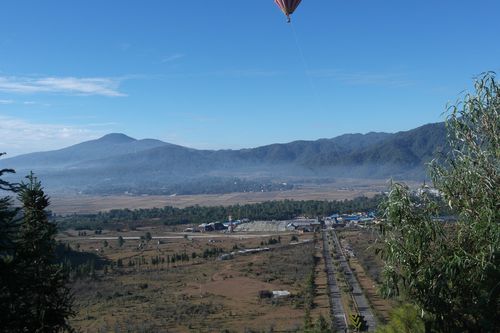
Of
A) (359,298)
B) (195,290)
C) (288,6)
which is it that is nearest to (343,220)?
(195,290)

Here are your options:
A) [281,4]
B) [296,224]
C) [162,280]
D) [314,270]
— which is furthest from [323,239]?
[281,4]

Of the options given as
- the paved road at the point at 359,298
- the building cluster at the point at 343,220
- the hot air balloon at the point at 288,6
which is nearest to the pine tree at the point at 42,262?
the hot air balloon at the point at 288,6

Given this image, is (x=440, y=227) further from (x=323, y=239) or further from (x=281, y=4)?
(x=323, y=239)

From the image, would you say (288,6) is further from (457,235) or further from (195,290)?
(195,290)

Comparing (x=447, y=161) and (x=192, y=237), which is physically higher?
(x=447, y=161)

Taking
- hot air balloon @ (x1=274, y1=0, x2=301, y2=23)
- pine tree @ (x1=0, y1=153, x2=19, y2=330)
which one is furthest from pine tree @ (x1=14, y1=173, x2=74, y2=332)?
hot air balloon @ (x1=274, y1=0, x2=301, y2=23)

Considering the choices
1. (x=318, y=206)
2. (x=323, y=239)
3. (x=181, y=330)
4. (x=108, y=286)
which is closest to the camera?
(x=181, y=330)

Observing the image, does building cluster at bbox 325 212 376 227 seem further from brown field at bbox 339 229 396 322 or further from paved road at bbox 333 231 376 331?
paved road at bbox 333 231 376 331

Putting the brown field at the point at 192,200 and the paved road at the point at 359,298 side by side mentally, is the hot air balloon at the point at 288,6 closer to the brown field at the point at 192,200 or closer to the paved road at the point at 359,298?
the paved road at the point at 359,298
